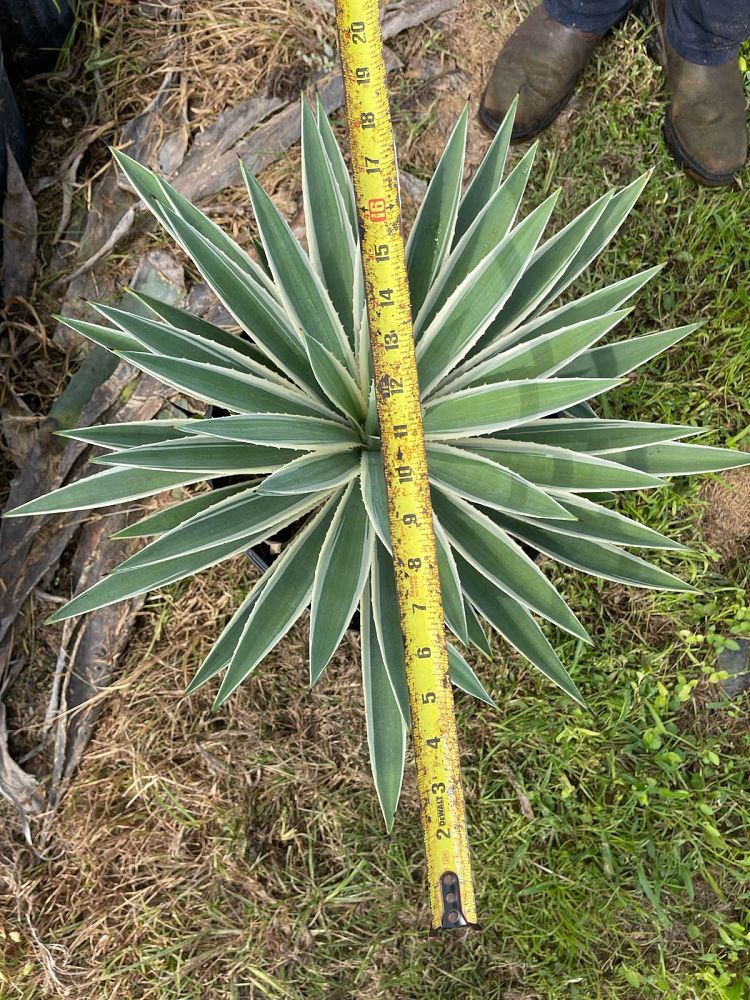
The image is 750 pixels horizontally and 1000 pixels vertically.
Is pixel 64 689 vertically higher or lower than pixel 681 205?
lower

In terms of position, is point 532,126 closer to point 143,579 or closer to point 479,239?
point 479,239

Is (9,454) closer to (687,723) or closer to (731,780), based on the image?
(687,723)

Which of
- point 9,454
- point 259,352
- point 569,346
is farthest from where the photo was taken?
point 9,454

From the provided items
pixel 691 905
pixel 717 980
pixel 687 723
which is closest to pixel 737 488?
pixel 687 723

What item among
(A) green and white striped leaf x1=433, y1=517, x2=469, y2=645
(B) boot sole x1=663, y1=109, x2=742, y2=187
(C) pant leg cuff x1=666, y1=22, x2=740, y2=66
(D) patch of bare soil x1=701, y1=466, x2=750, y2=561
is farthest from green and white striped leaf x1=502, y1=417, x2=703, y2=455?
(C) pant leg cuff x1=666, y1=22, x2=740, y2=66

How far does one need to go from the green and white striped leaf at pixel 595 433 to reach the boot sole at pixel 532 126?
119 centimetres

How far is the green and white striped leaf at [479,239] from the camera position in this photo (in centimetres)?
145

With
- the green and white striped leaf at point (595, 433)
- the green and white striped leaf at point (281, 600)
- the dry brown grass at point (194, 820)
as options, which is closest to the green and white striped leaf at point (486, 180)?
the green and white striped leaf at point (595, 433)

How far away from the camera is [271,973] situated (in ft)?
6.89

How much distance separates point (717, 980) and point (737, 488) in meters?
1.27

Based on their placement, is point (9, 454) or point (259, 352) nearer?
point (259, 352)

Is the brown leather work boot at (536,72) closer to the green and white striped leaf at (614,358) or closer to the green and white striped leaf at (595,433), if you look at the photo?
the green and white striped leaf at (614,358)

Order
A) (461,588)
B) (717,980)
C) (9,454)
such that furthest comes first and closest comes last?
(9,454)
(717,980)
(461,588)

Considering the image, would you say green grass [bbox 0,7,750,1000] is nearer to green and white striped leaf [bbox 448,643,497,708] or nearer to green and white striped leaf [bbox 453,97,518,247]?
green and white striped leaf [bbox 448,643,497,708]
